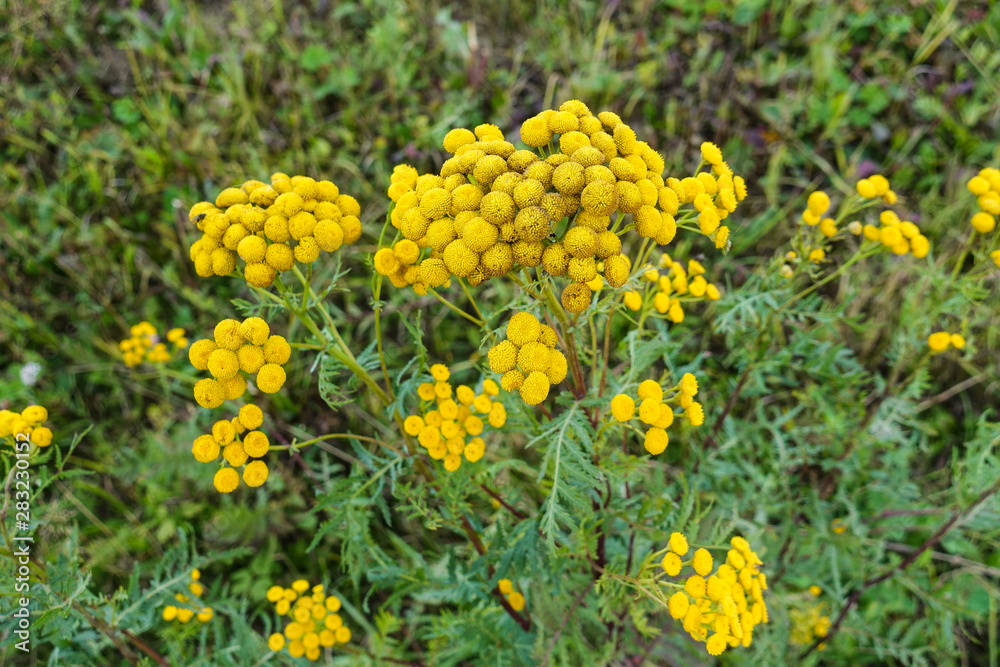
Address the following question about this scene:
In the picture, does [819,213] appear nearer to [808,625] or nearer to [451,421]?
[451,421]

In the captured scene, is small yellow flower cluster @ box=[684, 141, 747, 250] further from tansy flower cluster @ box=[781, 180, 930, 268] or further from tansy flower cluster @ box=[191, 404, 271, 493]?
tansy flower cluster @ box=[191, 404, 271, 493]

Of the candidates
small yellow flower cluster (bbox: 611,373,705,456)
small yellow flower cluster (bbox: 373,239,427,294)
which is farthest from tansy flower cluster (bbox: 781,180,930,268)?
small yellow flower cluster (bbox: 373,239,427,294)

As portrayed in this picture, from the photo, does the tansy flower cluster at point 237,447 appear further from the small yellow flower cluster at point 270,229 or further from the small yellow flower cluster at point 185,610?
the small yellow flower cluster at point 185,610

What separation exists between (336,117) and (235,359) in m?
3.46

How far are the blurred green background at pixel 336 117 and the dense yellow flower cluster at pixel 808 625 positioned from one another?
1628 millimetres

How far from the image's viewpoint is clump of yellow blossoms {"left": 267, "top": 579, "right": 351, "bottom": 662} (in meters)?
2.37

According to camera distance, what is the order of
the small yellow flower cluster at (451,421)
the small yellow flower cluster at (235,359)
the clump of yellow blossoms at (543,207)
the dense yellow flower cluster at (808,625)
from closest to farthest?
the clump of yellow blossoms at (543,207), the small yellow flower cluster at (235,359), the small yellow flower cluster at (451,421), the dense yellow flower cluster at (808,625)

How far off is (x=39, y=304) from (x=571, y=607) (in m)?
4.24

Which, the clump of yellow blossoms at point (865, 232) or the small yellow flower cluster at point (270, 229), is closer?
the small yellow flower cluster at point (270, 229)

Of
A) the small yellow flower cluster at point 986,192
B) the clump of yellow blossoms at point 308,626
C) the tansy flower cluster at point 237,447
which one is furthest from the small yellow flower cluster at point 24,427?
the small yellow flower cluster at point 986,192

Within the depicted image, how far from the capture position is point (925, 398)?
3590 millimetres

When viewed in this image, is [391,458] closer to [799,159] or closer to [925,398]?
[925,398]

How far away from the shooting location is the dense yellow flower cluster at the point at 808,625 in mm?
2805

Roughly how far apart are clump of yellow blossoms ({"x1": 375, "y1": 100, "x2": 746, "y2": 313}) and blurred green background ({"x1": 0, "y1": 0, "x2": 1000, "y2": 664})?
87.9 inches
